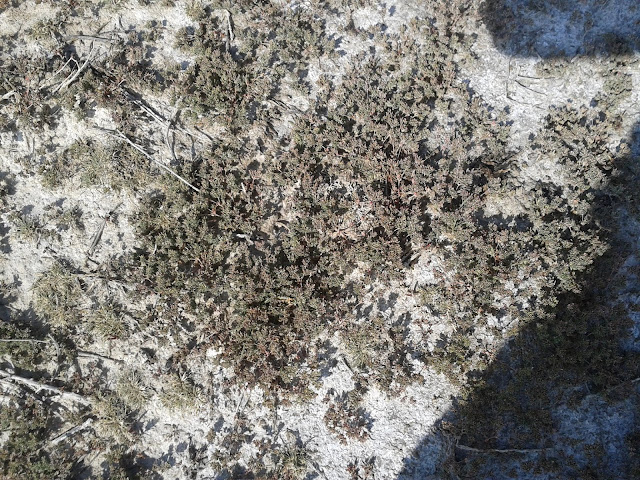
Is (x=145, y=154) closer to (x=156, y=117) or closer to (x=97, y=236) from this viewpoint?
(x=156, y=117)

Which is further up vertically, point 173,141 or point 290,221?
point 173,141

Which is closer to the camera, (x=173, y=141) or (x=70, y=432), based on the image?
(x=70, y=432)

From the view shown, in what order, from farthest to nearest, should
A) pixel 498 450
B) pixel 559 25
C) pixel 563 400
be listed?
pixel 559 25
pixel 563 400
pixel 498 450

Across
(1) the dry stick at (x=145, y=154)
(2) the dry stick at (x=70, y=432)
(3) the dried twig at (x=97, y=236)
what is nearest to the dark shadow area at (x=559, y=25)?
(1) the dry stick at (x=145, y=154)

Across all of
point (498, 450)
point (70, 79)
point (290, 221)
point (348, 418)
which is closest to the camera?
point (498, 450)

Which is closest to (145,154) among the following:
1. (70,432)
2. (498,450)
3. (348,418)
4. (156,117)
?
(156,117)

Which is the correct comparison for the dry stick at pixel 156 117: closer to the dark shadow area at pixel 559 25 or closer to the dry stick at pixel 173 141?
the dry stick at pixel 173 141

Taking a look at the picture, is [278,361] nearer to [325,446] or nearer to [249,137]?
[325,446]
